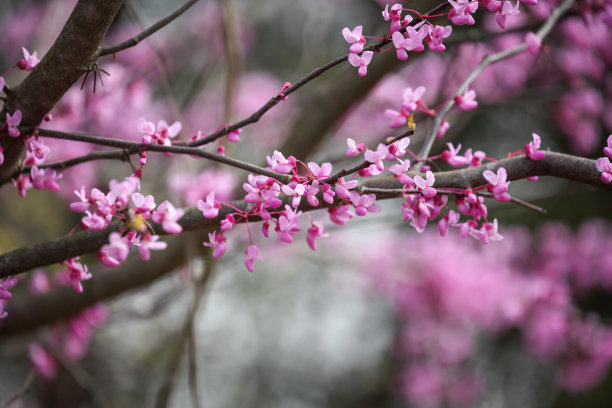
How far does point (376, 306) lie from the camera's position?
203 inches

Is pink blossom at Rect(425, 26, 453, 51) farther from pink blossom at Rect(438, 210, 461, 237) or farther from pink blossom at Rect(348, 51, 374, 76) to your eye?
pink blossom at Rect(438, 210, 461, 237)

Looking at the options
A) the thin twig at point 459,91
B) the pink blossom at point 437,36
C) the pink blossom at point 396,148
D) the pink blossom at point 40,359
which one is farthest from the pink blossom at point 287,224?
the pink blossom at point 40,359

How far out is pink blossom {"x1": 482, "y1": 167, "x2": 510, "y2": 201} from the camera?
1.02 m

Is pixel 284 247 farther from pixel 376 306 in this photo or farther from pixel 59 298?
pixel 59 298

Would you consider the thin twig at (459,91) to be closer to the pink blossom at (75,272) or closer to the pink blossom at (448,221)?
the pink blossom at (448,221)

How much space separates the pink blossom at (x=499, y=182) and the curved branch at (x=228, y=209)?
0.03 meters

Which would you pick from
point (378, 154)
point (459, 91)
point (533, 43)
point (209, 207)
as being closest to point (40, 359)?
point (209, 207)

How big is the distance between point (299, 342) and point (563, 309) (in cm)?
302

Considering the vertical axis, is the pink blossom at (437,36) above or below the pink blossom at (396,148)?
above

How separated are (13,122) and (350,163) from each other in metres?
1.89

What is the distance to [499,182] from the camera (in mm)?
1033

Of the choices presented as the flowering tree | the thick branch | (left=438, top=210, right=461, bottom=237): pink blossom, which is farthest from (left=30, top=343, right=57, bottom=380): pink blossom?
(left=438, top=210, right=461, bottom=237): pink blossom

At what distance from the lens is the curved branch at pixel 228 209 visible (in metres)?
1.02

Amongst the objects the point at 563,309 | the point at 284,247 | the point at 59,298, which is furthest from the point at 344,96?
the point at 284,247
